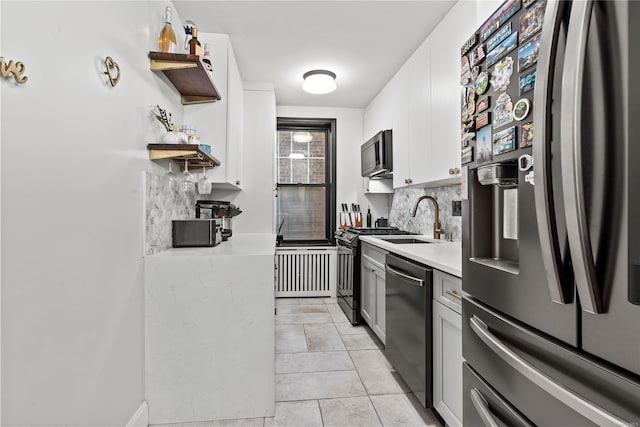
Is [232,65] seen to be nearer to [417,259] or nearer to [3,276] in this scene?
[417,259]

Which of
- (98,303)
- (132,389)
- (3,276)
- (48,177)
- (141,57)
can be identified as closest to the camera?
(3,276)

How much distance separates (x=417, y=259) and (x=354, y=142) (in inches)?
114

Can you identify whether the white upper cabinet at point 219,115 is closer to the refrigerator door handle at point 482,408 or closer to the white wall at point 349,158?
the white wall at point 349,158

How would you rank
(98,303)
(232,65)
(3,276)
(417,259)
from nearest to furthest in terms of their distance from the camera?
1. (3,276)
2. (98,303)
3. (417,259)
4. (232,65)

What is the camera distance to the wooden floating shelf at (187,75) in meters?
1.87

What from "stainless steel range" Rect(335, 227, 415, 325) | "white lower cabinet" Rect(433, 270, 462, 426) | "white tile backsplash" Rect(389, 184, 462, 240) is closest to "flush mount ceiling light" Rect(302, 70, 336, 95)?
"white tile backsplash" Rect(389, 184, 462, 240)

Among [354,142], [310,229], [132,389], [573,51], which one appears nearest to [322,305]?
[310,229]

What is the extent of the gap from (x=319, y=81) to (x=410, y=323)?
2424mm

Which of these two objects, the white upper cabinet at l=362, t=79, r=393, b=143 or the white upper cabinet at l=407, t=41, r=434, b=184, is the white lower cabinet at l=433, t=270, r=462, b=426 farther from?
the white upper cabinet at l=362, t=79, r=393, b=143

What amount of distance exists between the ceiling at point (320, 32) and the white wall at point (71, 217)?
843 millimetres

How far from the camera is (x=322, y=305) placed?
157 inches

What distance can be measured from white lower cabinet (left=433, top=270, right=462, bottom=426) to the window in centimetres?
289

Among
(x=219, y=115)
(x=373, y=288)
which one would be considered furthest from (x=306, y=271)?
(x=219, y=115)

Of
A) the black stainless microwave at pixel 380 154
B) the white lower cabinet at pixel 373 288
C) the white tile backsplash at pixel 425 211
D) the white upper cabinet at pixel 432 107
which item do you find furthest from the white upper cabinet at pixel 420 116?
the white lower cabinet at pixel 373 288
